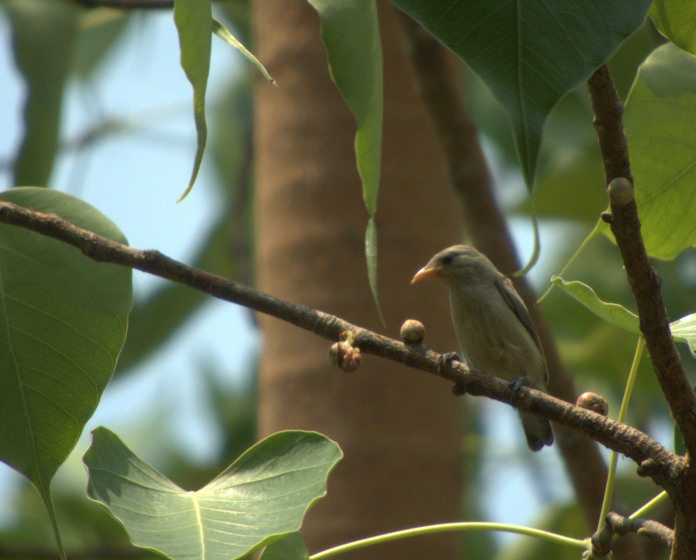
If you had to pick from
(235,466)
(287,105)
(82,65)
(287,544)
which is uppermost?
(82,65)

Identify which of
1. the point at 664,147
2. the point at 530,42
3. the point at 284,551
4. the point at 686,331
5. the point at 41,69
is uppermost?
the point at 41,69

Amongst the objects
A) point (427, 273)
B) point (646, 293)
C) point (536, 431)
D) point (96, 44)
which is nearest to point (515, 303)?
point (427, 273)

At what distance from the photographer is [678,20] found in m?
1.53

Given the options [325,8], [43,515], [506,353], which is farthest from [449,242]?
[43,515]

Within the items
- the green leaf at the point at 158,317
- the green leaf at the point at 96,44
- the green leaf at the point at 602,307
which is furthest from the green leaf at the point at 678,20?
the green leaf at the point at 96,44

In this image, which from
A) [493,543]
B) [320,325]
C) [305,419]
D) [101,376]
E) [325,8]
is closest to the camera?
[325,8]

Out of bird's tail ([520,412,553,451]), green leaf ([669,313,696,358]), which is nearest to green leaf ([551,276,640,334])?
green leaf ([669,313,696,358])

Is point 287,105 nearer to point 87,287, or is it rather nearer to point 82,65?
point 87,287

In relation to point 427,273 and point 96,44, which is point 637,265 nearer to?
point 427,273

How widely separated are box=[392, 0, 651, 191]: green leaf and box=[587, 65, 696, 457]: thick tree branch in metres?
0.12

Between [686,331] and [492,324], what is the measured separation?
1740 millimetres

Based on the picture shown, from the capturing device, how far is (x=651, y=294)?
4.28ft

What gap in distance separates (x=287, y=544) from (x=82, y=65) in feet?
22.0

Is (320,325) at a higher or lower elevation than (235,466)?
higher
